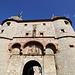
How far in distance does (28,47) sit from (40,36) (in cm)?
318

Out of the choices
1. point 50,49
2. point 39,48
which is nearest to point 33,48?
point 39,48

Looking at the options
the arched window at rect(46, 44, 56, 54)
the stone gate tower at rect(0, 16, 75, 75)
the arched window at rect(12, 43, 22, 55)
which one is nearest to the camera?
the stone gate tower at rect(0, 16, 75, 75)

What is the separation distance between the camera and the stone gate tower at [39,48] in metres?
11.1

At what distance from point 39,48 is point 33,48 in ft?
3.46

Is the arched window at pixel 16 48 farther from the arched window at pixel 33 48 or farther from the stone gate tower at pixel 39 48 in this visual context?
the arched window at pixel 33 48

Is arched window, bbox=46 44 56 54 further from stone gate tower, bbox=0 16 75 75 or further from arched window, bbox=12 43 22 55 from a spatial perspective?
arched window, bbox=12 43 22 55

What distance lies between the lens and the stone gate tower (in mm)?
11086

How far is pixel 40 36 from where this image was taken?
15039 millimetres

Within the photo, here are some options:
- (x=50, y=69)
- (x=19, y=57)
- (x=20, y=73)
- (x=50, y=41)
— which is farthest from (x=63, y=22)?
(x=20, y=73)

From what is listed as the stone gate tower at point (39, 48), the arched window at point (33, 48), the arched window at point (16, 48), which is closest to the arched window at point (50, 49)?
the stone gate tower at point (39, 48)

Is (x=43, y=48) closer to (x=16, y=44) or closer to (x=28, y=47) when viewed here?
(x=28, y=47)

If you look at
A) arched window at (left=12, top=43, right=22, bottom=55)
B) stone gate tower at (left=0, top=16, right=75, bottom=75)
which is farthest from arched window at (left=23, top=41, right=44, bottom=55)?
arched window at (left=12, top=43, right=22, bottom=55)

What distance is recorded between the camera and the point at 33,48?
1365cm

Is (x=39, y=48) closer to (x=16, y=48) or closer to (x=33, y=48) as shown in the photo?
(x=33, y=48)
